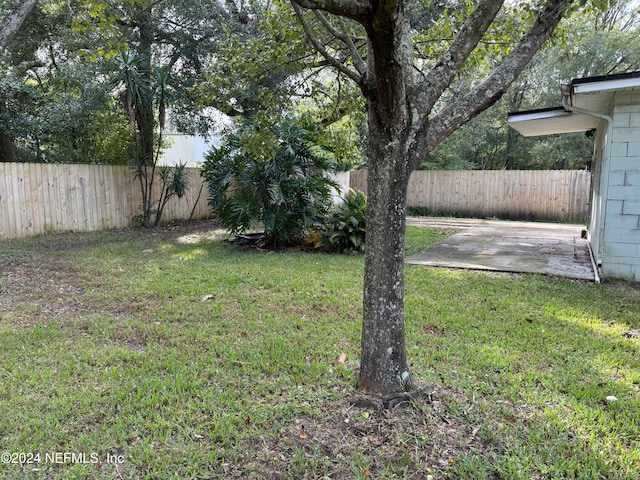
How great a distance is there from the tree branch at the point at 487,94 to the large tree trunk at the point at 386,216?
0.69 ft

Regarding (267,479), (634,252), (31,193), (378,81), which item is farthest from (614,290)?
(31,193)

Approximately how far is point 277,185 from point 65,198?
4.96 meters

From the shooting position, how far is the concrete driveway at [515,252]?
6.23 meters

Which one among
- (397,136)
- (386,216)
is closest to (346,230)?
(386,216)

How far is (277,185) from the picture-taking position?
7266mm

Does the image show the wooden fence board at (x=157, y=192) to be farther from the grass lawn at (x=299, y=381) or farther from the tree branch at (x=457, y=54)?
the tree branch at (x=457, y=54)

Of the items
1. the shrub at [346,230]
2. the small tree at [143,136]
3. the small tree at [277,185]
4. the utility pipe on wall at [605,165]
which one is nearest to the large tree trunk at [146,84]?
the small tree at [143,136]

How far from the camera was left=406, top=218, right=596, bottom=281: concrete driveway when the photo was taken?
20.5ft

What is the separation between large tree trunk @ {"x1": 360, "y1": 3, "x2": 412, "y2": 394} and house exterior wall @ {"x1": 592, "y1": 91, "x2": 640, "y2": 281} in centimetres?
442

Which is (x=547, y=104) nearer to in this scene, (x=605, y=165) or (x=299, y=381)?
(x=605, y=165)

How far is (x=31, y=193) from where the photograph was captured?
849cm

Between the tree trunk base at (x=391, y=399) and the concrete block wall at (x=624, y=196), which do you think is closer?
the tree trunk base at (x=391, y=399)

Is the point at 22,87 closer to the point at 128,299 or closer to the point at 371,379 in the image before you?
the point at 128,299

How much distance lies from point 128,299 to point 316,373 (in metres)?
2.66
